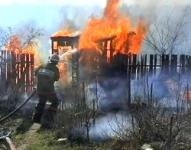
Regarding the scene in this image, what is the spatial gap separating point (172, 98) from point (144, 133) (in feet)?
12.8

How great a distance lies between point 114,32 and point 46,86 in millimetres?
5526

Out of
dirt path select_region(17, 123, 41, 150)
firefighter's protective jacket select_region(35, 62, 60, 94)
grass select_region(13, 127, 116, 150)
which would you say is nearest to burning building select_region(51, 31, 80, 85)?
firefighter's protective jacket select_region(35, 62, 60, 94)

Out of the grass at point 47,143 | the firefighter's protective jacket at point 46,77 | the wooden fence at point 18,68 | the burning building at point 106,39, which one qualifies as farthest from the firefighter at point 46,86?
the wooden fence at point 18,68

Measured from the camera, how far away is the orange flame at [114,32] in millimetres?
17844

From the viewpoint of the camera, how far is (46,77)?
44.2ft

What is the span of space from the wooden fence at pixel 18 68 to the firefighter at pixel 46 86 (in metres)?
3.42

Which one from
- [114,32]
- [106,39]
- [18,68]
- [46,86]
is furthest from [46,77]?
[114,32]

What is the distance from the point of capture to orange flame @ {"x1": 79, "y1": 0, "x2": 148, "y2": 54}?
17.8 meters

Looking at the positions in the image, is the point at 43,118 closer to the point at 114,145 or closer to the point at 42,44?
the point at 114,145

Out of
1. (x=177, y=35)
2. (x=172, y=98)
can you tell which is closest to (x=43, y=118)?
(x=172, y=98)

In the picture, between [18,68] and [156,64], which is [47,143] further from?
[18,68]

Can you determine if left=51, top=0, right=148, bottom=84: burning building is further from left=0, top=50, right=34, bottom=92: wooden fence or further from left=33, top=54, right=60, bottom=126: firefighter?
left=33, top=54, right=60, bottom=126: firefighter

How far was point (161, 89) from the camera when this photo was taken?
568 inches

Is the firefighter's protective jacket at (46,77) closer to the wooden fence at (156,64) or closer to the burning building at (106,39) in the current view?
the wooden fence at (156,64)
